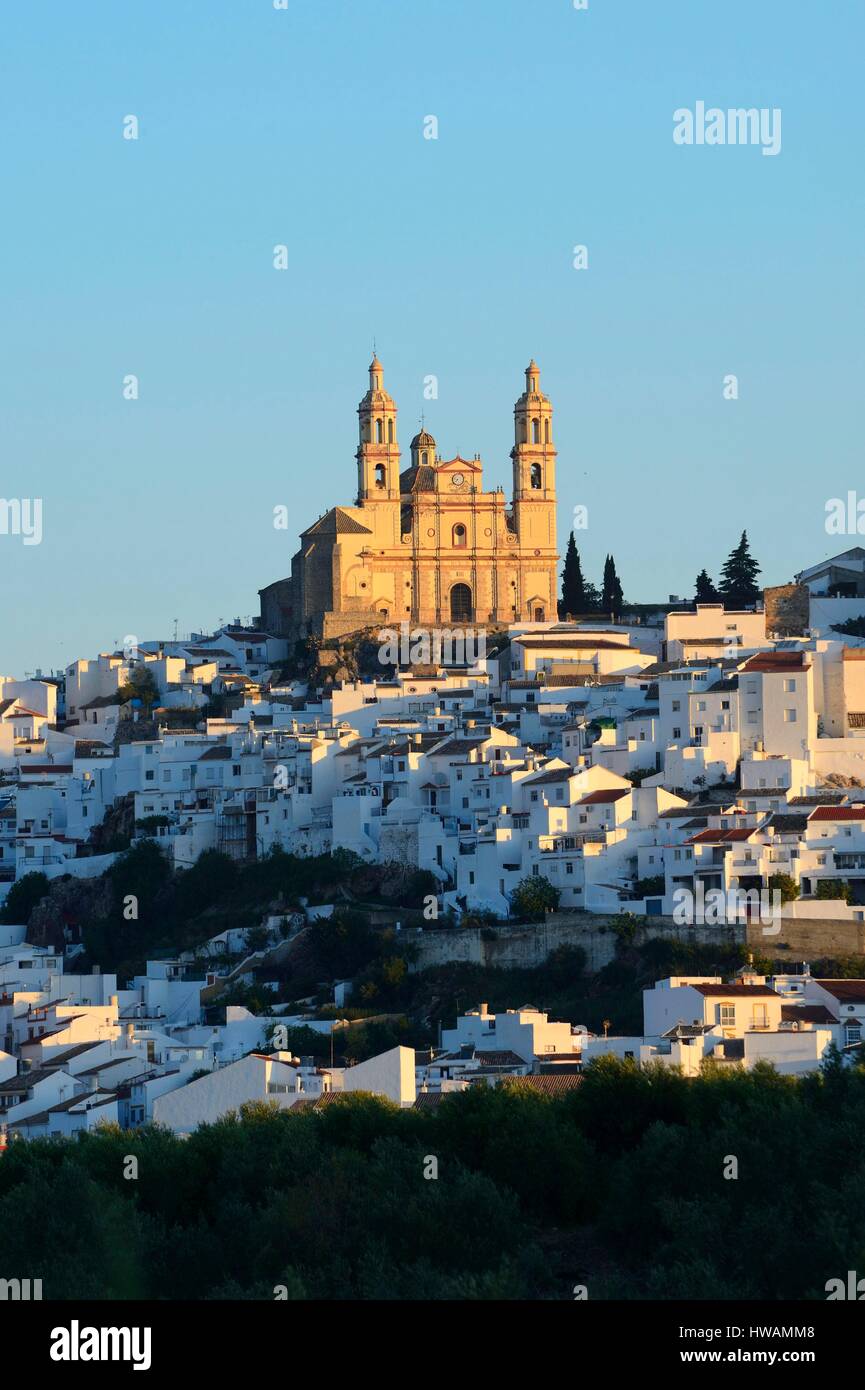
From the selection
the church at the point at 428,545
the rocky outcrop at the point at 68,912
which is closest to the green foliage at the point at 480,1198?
the rocky outcrop at the point at 68,912

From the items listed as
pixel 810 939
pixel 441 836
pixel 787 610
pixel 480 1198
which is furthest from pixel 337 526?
pixel 480 1198

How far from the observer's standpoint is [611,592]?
87812 millimetres

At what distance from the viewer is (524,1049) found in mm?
53031

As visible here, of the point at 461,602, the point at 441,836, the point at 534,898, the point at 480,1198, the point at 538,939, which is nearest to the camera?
the point at 480,1198

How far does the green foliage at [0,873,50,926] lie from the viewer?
71.3 m

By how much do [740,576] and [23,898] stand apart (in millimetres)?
23804

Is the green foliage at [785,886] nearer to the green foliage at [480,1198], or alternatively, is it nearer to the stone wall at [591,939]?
the stone wall at [591,939]

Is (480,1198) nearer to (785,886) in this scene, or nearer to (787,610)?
(785,886)

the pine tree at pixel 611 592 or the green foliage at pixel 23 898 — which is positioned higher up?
the pine tree at pixel 611 592

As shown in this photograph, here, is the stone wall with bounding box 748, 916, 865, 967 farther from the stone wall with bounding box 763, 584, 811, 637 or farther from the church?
the church

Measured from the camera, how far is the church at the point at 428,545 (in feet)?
281

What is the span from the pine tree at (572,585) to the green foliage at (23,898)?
20.2 m

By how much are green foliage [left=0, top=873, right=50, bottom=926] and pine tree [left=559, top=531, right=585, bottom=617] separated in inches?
795
